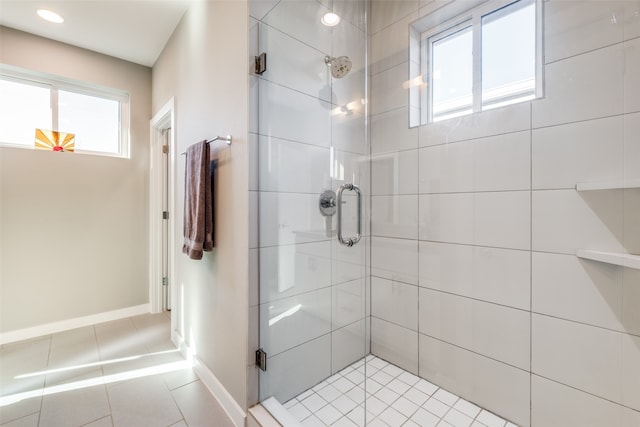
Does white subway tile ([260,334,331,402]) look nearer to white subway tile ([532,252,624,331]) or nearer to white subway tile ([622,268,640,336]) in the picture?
white subway tile ([532,252,624,331])

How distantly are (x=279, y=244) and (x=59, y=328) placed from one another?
2.56 meters

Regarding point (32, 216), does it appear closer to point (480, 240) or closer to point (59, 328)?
point (59, 328)

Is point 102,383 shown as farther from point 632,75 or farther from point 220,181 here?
point 632,75

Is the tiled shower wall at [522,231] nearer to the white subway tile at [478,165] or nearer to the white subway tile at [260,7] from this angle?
the white subway tile at [478,165]

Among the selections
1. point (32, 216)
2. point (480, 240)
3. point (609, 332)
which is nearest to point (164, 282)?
point (32, 216)

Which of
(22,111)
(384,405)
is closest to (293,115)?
(384,405)

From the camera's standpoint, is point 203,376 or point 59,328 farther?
point 59,328

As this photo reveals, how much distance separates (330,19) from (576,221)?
5.26 ft

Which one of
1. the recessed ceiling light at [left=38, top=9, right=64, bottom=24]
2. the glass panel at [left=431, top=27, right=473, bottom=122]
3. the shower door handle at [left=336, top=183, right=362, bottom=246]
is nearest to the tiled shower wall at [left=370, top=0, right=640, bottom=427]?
the glass panel at [left=431, top=27, right=473, bottom=122]

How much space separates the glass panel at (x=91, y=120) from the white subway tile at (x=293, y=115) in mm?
2383

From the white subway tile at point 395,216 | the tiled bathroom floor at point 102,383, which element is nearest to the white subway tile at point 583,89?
the white subway tile at point 395,216

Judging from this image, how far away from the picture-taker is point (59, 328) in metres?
2.57

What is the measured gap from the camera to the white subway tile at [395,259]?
1837 millimetres

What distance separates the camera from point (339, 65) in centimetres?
159
